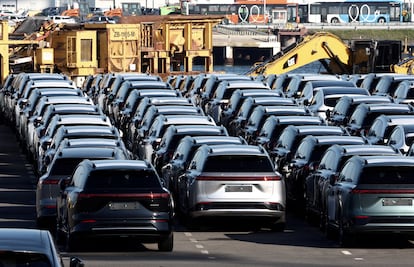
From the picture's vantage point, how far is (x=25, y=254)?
12.9 meters

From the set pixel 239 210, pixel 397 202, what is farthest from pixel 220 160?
pixel 397 202

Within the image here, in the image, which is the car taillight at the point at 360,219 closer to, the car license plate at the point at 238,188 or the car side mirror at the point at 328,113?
the car license plate at the point at 238,188

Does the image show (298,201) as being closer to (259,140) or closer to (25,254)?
(259,140)

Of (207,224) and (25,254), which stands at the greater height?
(25,254)

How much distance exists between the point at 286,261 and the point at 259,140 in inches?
391

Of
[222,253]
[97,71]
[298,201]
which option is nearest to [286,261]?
[222,253]

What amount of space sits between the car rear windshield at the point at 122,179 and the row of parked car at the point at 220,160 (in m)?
0.02

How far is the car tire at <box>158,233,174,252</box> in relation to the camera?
69.7 feet

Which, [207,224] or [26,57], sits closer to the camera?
[207,224]

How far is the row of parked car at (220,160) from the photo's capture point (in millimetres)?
21250

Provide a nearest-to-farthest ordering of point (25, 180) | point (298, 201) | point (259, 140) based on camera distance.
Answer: point (298, 201)
point (259, 140)
point (25, 180)

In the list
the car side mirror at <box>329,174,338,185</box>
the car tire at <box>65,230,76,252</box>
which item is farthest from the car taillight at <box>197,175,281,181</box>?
the car tire at <box>65,230,76,252</box>

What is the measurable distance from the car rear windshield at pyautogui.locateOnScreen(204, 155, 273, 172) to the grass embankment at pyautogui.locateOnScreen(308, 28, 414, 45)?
158627 millimetres

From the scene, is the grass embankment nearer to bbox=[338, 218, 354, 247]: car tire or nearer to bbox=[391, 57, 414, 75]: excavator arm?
bbox=[391, 57, 414, 75]: excavator arm
